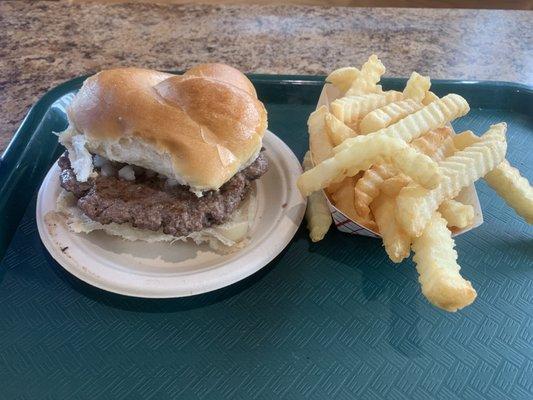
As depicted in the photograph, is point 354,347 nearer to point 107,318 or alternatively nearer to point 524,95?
point 107,318

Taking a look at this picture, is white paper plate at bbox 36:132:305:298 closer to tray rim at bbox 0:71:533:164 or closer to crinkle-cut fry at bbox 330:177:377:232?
crinkle-cut fry at bbox 330:177:377:232

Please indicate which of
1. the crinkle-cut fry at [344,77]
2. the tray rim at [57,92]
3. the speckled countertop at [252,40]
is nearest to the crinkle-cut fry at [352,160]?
the crinkle-cut fry at [344,77]

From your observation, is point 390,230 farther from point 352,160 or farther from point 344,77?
point 344,77

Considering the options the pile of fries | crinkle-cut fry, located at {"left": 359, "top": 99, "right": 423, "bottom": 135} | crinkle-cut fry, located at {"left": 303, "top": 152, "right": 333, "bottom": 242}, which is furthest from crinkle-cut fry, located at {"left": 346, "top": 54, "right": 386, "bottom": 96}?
crinkle-cut fry, located at {"left": 303, "top": 152, "right": 333, "bottom": 242}

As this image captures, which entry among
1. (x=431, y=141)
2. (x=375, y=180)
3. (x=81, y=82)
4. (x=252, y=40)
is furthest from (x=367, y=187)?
(x=252, y=40)

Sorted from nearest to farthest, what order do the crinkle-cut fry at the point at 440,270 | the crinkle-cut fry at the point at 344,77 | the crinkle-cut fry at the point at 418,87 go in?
the crinkle-cut fry at the point at 440,270, the crinkle-cut fry at the point at 418,87, the crinkle-cut fry at the point at 344,77

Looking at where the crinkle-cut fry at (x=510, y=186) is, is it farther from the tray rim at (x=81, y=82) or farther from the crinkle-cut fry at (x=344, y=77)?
the tray rim at (x=81, y=82)
